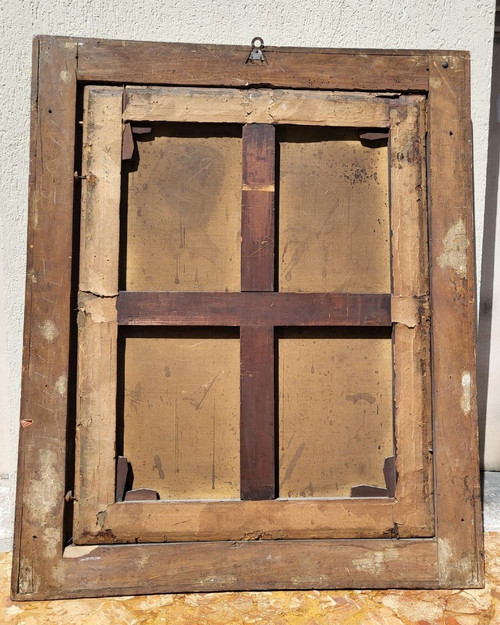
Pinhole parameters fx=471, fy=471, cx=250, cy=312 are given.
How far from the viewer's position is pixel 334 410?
152 centimetres

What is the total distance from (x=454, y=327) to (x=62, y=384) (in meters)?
1.21

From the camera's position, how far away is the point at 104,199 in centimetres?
147

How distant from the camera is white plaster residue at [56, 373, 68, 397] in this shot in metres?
1.41

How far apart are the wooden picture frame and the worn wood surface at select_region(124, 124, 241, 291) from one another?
6 centimetres

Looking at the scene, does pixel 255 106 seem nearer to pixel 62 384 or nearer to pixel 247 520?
pixel 62 384

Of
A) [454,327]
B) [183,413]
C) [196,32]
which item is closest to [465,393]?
[454,327]

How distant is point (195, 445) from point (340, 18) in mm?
1578

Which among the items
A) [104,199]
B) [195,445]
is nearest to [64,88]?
[104,199]

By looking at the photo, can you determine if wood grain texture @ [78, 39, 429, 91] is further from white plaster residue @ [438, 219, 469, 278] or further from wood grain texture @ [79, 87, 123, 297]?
white plaster residue @ [438, 219, 469, 278]

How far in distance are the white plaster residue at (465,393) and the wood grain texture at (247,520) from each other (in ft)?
1.21

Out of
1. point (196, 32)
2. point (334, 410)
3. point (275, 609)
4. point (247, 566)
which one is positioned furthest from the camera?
point (196, 32)

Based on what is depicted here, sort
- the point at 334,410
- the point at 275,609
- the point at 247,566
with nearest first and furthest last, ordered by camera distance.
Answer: the point at 275,609 → the point at 247,566 → the point at 334,410

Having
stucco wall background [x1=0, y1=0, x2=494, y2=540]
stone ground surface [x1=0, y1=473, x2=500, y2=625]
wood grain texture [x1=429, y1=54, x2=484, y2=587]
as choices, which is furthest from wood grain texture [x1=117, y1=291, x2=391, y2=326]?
stone ground surface [x1=0, y1=473, x2=500, y2=625]

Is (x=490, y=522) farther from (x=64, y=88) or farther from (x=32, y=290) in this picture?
(x=64, y=88)
